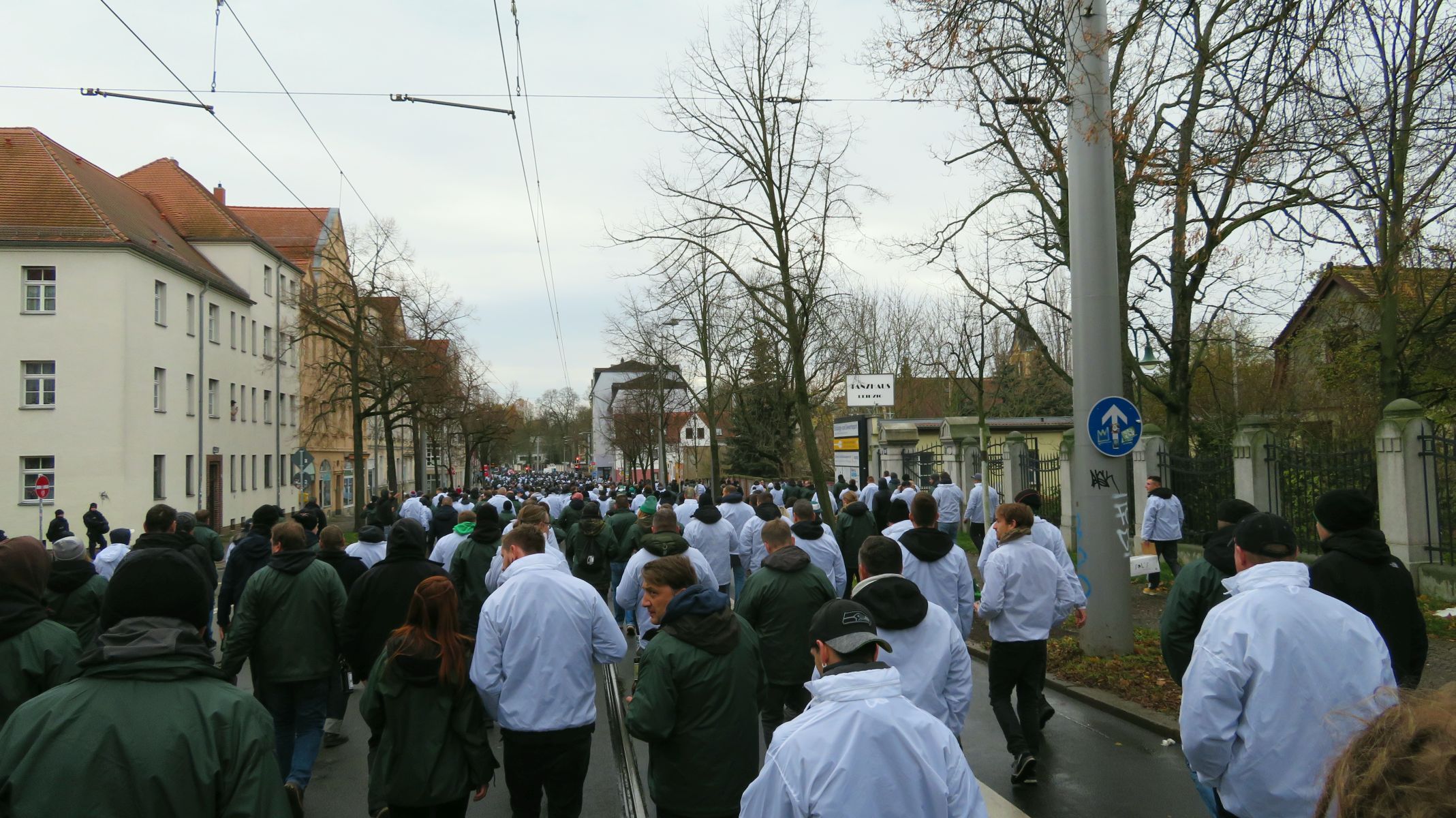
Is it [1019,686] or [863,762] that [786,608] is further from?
[863,762]

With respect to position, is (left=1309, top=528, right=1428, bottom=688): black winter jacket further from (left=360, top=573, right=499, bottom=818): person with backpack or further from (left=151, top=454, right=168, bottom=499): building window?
(left=151, top=454, right=168, bottom=499): building window

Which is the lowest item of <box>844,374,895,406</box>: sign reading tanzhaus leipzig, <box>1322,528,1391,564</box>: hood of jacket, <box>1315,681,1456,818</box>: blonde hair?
<box>1322,528,1391,564</box>: hood of jacket

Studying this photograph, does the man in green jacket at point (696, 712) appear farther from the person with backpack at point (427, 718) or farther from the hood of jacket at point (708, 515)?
the hood of jacket at point (708, 515)

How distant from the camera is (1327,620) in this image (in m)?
3.59

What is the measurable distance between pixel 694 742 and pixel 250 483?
5110cm

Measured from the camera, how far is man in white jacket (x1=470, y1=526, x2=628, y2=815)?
16.6 feet

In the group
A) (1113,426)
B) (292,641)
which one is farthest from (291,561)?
(1113,426)

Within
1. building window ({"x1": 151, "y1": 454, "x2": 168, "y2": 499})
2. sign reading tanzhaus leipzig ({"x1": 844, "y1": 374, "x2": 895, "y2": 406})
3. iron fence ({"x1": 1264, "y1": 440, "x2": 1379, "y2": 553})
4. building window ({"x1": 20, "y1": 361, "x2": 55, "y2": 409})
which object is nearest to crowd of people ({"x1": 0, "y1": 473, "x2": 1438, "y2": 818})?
iron fence ({"x1": 1264, "y1": 440, "x2": 1379, "y2": 553})

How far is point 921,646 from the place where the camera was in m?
4.58

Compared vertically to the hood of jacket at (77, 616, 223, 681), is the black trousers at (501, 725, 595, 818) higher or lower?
lower

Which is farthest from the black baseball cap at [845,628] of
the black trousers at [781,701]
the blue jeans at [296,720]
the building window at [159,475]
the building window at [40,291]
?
the building window at [40,291]

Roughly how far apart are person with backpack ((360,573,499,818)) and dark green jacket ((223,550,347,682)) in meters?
1.95

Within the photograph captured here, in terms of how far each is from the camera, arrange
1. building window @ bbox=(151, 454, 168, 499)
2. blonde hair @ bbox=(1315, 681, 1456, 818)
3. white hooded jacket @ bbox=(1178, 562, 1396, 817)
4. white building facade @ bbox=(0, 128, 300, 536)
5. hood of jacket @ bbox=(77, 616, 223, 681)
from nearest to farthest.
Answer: blonde hair @ bbox=(1315, 681, 1456, 818) → hood of jacket @ bbox=(77, 616, 223, 681) → white hooded jacket @ bbox=(1178, 562, 1396, 817) → white building facade @ bbox=(0, 128, 300, 536) → building window @ bbox=(151, 454, 168, 499)

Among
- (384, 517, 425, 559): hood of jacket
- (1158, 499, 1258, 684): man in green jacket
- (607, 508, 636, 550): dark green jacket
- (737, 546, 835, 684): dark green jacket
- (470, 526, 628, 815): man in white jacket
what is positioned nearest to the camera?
(1158, 499, 1258, 684): man in green jacket
